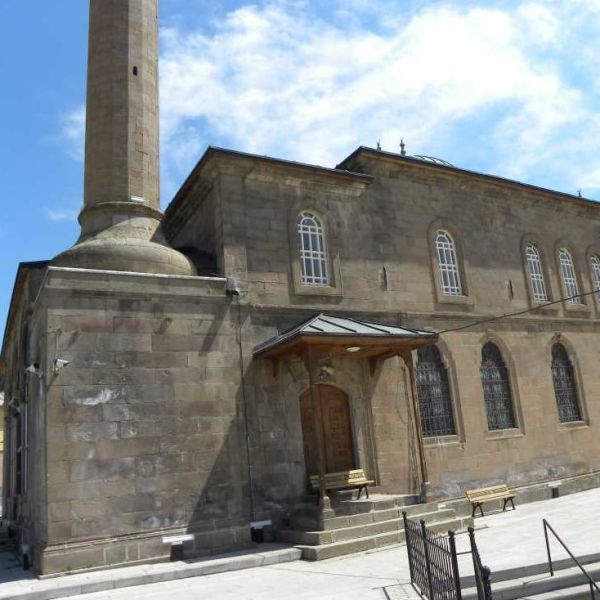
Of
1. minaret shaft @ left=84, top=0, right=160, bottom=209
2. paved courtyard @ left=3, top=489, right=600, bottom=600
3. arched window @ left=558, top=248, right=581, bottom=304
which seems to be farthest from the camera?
arched window @ left=558, top=248, right=581, bottom=304

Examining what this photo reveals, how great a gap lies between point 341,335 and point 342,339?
14 cm

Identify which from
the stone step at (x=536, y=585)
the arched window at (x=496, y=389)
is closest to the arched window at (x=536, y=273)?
the arched window at (x=496, y=389)

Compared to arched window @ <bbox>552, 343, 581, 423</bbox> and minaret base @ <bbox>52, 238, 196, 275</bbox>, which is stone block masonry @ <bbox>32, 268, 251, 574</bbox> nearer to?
minaret base @ <bbox>52, 238, 196, 275</bbox>

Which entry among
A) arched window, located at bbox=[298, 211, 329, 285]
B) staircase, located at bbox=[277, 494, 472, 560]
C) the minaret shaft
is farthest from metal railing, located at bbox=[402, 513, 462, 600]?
the minaret shaft

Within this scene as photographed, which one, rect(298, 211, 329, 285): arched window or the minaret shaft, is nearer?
the minaret shaft

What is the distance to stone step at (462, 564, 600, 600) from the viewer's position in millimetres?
7464

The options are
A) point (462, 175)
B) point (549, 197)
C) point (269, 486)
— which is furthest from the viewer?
point (549, 197)

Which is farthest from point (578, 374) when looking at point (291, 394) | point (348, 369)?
point (291, 394)

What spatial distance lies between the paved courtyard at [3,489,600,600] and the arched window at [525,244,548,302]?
7764 millimetres

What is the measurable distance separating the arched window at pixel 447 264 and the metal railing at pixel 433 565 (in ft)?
28.6

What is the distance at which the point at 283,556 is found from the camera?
32.9 feet

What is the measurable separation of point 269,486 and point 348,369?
308 cm

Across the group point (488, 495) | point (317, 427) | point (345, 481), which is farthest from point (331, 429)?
point (488, 495)

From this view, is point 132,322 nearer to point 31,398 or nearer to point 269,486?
point 31,398
